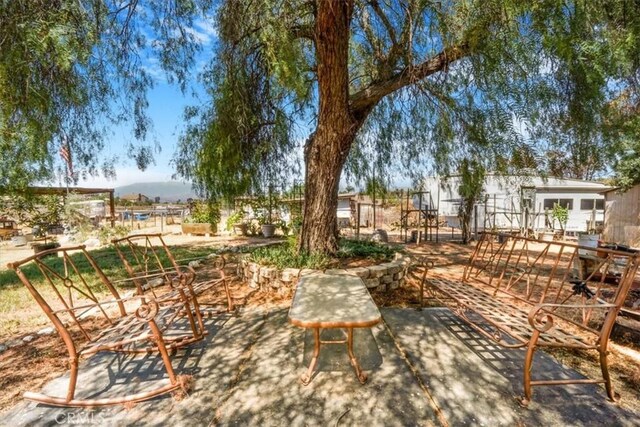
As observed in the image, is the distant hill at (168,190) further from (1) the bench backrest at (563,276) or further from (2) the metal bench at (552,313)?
(1) the bench backrest at (563,276)

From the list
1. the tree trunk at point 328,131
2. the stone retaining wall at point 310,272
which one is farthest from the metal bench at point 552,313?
the tree trunk at point 328,131

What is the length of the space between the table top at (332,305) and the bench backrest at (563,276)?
150 cm

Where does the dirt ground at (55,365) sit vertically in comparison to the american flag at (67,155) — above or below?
below

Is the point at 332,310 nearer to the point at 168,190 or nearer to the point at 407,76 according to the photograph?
the point at 407,76

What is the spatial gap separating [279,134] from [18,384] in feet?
14.9

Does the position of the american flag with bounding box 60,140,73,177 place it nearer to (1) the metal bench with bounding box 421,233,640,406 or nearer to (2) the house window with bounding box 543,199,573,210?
(1) the metal bench with bounding box 421,233,640,406

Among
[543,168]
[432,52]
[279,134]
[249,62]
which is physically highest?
[249,62]

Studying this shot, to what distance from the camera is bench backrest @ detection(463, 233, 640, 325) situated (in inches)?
91.7

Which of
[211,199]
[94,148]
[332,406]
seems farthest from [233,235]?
[332,406]

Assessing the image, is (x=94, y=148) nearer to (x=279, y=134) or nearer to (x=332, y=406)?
(x=279, y=134)

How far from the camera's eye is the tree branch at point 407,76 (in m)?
→ 3.47

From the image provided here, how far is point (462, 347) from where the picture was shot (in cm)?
271

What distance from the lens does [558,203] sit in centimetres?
1532

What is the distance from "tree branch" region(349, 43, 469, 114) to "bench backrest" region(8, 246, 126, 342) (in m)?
3.61
